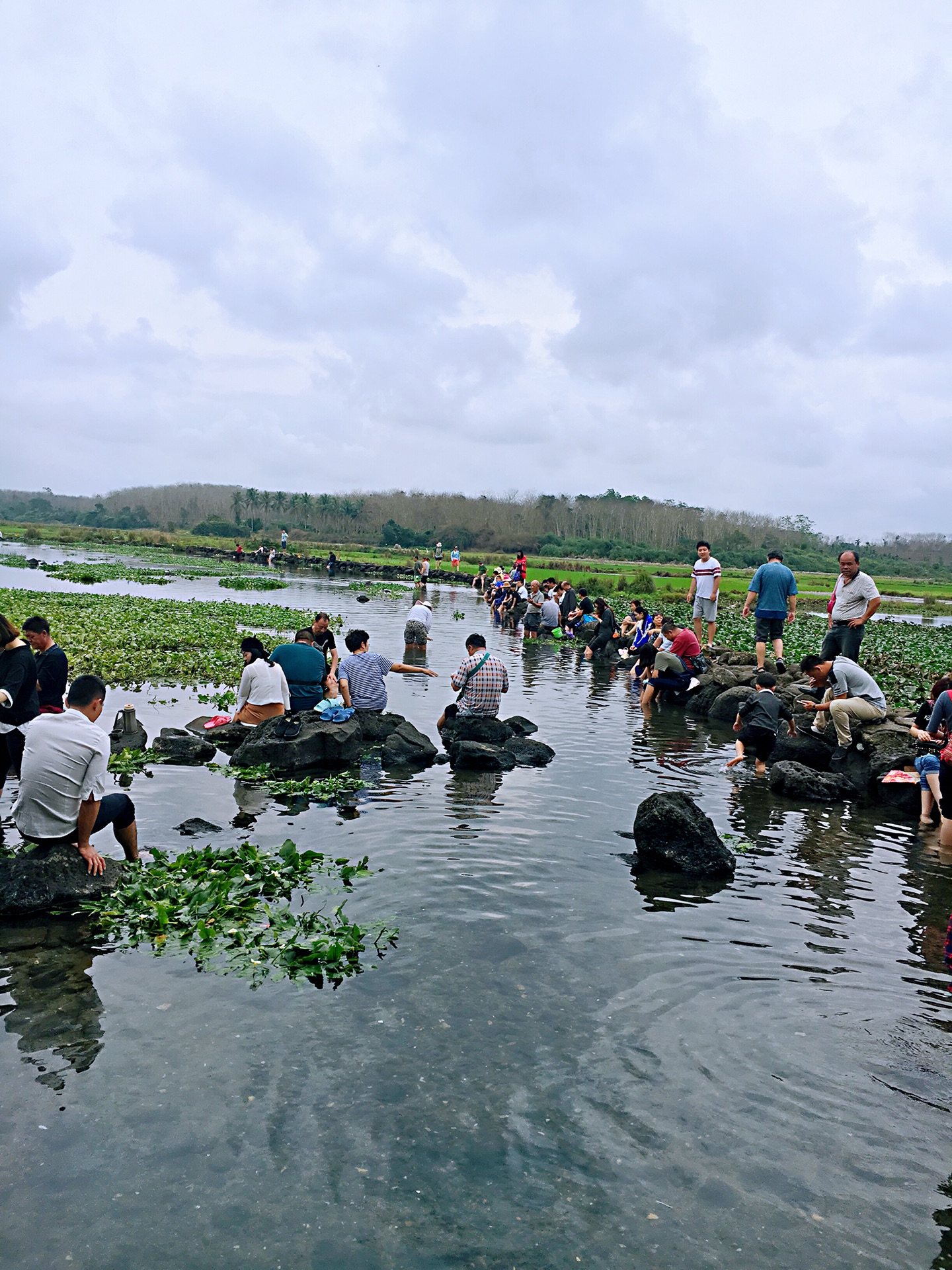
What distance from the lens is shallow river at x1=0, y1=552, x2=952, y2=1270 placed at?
4.23 meters

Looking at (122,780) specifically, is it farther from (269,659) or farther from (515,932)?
A: (515,932)

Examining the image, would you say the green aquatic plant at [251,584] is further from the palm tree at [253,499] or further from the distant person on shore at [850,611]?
the palm tree at [253,499]

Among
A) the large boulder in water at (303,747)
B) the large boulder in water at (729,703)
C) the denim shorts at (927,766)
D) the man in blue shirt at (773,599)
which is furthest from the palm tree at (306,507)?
the denim shorts at (927,766)

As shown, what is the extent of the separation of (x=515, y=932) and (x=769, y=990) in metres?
2.12

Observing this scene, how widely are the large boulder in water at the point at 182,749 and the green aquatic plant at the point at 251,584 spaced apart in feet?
131

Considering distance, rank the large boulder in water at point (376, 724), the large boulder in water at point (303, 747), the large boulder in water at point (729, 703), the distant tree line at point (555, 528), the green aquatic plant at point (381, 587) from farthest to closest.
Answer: the distant tree line at point (555, 528)
the green aquatic plant at point (381, 587)
the large boulder in water at point (729, 703)
the large boulder in water at point (376, 724)
the large boulder in water at point (303, 747)

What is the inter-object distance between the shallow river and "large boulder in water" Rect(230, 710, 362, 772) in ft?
11.0

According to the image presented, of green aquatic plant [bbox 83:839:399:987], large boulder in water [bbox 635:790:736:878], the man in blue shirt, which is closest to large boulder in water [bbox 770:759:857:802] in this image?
large boulder in water [bbox 635:790:736:878]

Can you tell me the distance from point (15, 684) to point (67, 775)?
88.4 inches

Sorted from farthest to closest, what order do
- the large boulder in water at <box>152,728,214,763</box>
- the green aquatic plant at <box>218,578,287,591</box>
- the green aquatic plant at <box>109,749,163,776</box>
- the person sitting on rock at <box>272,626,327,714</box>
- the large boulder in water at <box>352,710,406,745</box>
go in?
the green aquatic plant at <box>218,578,287,591</box>
the large boulder in water at <box>352,710,406,745</box>
the person sitting on rock at <box>272,626,327,714</box>
the large boulder in water at <box>152,728,214,763</box>
the green aquatic plant at <box>109,749,163,776</box>

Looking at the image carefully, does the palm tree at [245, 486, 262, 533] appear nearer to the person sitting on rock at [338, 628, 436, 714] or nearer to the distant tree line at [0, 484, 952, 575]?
the distant tree line at [0, 484, 952, 575]

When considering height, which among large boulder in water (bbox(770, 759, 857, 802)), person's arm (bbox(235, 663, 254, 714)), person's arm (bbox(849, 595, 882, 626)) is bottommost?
large boulder in water (bbox(770, 759, 857, 802))

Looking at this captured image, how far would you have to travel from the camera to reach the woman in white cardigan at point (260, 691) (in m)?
13.8

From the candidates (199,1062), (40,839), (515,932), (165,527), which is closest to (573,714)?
(515,932)
